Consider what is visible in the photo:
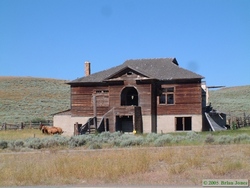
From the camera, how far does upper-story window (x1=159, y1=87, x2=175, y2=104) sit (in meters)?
39.3

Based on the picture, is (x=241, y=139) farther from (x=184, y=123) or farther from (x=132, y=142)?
(x=184, y=123)

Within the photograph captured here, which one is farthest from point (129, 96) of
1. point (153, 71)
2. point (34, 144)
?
point (34, 144)

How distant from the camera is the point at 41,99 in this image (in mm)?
83750

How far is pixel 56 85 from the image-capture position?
10275cm

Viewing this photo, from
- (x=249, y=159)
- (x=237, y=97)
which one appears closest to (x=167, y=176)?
(x=249, y=159)

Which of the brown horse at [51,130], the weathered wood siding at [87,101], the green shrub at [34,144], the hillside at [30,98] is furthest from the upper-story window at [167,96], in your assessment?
the hillside at [30,98]

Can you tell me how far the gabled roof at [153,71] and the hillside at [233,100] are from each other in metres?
28.1

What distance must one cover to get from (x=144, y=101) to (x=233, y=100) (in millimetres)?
51855

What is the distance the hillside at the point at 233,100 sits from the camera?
237 ft

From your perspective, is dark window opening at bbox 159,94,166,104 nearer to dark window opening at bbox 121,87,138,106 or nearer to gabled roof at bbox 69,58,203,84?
gabled roof at bbox 69,58,203,84

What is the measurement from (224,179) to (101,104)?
92.8 feet

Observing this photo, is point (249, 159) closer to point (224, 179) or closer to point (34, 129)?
point (224, 179)

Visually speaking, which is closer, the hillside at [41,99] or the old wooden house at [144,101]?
the old wooden house at [144,101]

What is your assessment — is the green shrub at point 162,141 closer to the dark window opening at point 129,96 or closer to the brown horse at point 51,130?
the dark window opening at point 129,96
